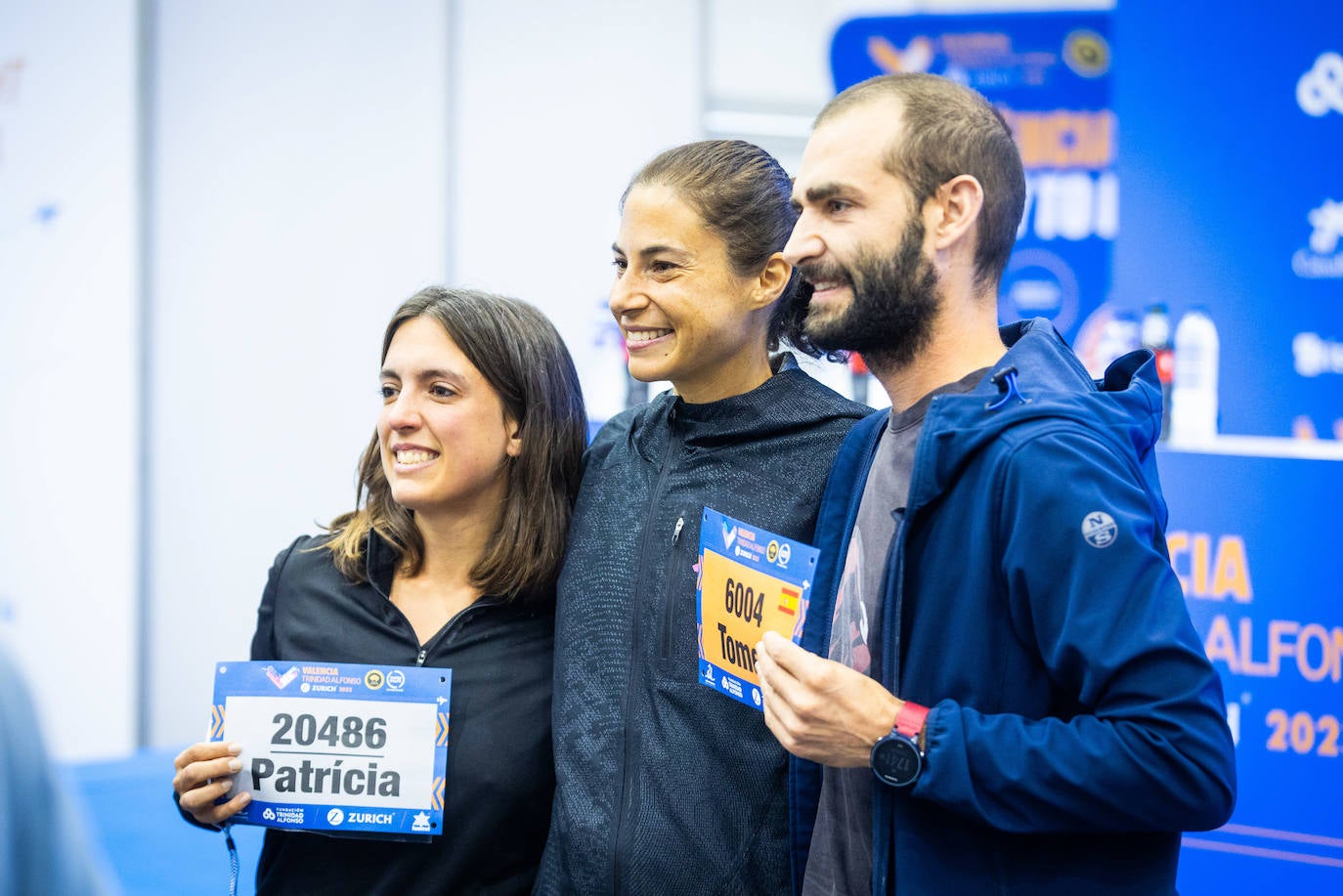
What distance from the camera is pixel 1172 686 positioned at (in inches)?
47.3

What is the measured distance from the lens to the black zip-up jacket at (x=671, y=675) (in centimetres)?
167

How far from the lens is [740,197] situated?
192 centimetres

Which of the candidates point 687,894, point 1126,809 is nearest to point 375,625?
point 687,894

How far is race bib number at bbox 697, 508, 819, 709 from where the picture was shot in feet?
5.12

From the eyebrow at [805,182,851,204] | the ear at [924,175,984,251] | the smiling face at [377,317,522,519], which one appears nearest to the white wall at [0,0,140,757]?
the smiling face at [377,317,522,519]

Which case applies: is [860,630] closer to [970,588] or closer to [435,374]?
[970,588]

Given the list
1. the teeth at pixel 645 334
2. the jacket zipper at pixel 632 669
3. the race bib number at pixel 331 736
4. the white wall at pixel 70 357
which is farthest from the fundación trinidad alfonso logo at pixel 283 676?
the white wall at pixel 70 357

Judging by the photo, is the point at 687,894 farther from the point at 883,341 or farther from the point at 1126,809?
the point at 883,341

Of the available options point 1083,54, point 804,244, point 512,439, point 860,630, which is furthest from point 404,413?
point 1083,54

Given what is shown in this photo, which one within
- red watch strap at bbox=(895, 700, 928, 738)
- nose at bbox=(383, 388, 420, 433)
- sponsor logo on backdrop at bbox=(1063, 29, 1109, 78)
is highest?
sponsor logo on backdrop at bbox=(1063, 29, 1109, 78)

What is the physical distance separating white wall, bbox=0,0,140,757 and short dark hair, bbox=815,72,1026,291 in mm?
4453

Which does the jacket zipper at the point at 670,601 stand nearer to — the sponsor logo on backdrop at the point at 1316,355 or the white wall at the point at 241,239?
the sponsor logo on backdrop at the point at 1316,355

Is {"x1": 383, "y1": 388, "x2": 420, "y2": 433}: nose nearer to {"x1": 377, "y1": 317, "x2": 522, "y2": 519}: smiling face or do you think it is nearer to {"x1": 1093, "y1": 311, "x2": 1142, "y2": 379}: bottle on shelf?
{"x1": 377, "y1": 317, "x2": 522, "y2": 519}: smiling face

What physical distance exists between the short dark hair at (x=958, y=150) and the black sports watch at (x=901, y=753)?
620 millimetres
